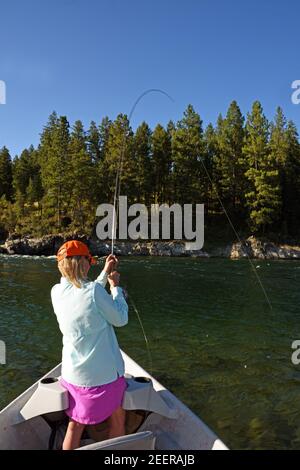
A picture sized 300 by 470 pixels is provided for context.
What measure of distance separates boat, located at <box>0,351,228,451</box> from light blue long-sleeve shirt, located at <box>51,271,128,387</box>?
475 millimetres

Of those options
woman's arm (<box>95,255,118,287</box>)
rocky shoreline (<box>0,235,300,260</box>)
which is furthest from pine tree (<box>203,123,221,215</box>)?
woman's arm (<box>95,255,118,287</box>)

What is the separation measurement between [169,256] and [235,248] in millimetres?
8227

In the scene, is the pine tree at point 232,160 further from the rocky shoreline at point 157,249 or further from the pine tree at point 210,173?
the rocky shoreline at point 157,249

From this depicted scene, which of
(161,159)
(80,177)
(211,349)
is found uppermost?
(161,159)

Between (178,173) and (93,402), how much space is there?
54.8 meters

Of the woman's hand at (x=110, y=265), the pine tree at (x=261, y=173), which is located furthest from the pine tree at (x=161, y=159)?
the woman's hand at (x=110, y=265)

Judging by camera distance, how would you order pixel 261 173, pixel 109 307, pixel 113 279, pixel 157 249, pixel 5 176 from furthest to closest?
pixel 5 176 → pixel 261 173 → pixel 157 249 → pixel 113 279 → pixel 109 307

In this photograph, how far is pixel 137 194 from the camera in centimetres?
5900

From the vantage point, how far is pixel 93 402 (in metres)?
4.05

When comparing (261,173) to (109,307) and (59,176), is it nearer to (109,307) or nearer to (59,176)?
(59,176)

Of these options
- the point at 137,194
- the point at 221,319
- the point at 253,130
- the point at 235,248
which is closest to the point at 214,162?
the point at 253,130

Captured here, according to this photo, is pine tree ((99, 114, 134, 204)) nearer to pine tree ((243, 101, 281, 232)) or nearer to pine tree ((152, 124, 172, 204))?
pine tree ((152, 124, 172, 204))

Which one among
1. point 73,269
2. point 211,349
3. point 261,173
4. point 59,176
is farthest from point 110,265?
point 59,176

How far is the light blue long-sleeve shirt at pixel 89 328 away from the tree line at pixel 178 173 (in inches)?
1993
